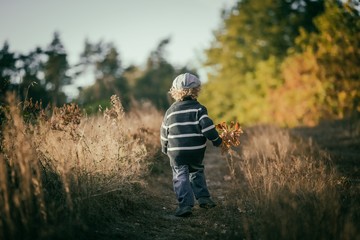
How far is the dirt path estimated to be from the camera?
3133 mm

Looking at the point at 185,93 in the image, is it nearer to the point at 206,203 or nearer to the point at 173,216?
the point at 206,203

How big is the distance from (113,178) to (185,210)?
0.92 metres

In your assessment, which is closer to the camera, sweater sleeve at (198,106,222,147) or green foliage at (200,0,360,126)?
sweater sleeve at (198,106,222,147)

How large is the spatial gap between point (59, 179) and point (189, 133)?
1.56 meters

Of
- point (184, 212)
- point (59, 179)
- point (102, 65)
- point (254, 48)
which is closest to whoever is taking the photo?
point (59, 179)

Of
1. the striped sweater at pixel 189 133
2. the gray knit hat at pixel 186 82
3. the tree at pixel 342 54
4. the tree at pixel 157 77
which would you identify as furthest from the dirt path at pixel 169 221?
the tree at pixel 157 77

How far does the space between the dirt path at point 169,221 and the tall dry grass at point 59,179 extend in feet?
0.62

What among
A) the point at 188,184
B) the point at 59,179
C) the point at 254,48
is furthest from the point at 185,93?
the point at 254,48

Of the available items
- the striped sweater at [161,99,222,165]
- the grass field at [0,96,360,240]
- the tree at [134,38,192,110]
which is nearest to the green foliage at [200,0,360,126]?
the grass field at [0,96,360,240]

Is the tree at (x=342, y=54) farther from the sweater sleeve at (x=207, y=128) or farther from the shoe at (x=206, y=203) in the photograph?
the shoe at (x=206, y=203)

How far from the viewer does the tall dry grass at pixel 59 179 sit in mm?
2570

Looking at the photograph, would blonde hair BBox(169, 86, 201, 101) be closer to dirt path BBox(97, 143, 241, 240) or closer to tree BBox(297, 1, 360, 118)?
dirt path BBox(97, 143, 241, 240)

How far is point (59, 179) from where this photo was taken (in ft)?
10.8

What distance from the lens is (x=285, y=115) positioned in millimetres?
16844
